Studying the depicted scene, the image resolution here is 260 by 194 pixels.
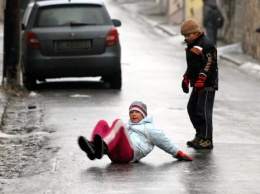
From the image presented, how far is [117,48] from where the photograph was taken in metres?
18.8

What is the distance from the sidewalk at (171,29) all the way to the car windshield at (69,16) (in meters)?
6.13

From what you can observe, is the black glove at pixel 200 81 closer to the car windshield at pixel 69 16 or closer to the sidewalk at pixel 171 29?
the car windshield at pixel 69 16

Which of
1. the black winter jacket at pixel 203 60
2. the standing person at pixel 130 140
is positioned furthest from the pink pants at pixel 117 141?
the black winter jacket at pixel 203 60

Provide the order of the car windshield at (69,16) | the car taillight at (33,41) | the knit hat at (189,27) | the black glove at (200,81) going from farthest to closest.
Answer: the car windshield at (69,16)
the car taillight at (33,41)
the knit hat at (189,27)
the black glove at (200,81)

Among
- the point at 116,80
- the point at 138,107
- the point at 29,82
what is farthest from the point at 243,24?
the point at 138,107

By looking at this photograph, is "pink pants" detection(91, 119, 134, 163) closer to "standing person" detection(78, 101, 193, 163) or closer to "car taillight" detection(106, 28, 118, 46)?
"standing person" detection(78, 101, 193, 163)

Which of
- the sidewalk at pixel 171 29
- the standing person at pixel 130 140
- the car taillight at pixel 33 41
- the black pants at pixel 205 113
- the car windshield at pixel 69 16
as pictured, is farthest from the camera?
the sidewalk at pixel 171 29

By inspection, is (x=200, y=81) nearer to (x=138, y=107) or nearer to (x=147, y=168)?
(x=138, y=107)

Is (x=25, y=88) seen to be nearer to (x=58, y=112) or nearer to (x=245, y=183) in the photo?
(x=58, y=112)

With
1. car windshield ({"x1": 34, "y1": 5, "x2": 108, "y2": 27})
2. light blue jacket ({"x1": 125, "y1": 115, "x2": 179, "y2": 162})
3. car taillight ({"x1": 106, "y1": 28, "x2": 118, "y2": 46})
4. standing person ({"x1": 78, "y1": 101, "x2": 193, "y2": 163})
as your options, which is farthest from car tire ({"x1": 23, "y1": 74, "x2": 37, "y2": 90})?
light blue jacket ({"x1": 125, "y1": 115, "x2": 179, "y2": 162})

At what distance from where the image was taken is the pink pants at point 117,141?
10.5 m

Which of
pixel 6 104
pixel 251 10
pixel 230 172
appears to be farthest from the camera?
pixel 251 10

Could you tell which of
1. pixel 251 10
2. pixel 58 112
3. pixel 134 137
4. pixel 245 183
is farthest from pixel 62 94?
pixel 251 10

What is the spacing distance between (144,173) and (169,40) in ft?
83.6
